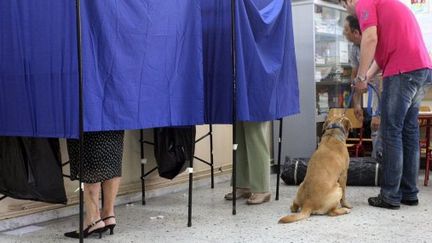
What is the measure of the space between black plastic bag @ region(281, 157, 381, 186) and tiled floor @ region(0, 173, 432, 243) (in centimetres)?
57

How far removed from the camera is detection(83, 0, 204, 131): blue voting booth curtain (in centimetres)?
246

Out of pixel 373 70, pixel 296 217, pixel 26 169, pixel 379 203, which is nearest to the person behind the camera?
pixel 26 169

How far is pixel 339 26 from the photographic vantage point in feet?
21.3

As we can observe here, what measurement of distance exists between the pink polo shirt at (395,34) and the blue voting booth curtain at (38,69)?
2.20m

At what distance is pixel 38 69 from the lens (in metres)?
2.52

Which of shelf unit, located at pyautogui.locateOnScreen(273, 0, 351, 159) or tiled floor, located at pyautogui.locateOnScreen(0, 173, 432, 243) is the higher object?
shelf unit, located at pyautogui.locateOnScreen(273, 0, 351, 159)

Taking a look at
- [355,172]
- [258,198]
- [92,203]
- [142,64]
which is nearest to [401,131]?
[355,172]

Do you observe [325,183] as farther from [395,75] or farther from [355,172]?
[355,172]

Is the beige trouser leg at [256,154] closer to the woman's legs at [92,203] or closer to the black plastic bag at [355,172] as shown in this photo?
the black plastic bag at [355,172]

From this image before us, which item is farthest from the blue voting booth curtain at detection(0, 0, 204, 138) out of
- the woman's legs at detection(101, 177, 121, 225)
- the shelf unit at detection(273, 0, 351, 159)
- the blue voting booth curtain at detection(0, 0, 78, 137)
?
the shelf unit at detection(273, 0, 351, 159)

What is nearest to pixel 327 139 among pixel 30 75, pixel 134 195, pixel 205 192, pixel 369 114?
pixel 205 192

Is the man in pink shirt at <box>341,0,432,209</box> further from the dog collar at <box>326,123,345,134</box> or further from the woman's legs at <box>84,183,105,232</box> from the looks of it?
the woman's legs at <box>84,183,105,232</box>

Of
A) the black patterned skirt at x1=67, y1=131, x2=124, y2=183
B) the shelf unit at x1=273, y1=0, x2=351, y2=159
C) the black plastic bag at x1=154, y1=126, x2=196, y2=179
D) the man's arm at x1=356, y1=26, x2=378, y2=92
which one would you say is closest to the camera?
the black patterned skirt at x1=67, y1=131, x2=124, y2=183

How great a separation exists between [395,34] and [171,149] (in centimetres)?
191
